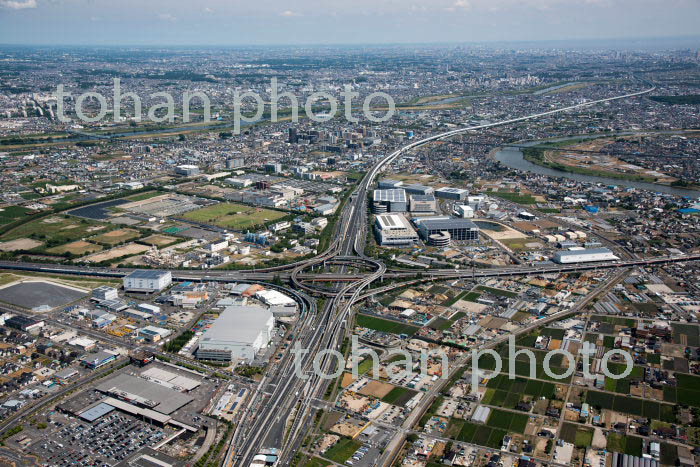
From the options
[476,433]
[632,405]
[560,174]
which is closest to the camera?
[476,433]

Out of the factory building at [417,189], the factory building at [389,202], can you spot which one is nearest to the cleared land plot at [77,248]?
the factory building at [389,202]

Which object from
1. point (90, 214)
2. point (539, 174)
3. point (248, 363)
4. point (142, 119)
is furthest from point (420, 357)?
point (142, 119)

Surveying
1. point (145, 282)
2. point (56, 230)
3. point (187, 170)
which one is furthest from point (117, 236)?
point (187, 170)

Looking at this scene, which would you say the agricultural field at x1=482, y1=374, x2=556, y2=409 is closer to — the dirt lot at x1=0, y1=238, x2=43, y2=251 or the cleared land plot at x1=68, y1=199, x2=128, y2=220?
the dirt lot at x1=0, y1=238, x2=43, y2=251

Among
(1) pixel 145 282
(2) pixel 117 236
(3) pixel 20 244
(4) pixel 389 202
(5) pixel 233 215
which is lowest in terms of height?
(3) pixel 20 244

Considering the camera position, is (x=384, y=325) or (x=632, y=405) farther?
(x=384, y=325)

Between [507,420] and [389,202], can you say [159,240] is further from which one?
[507,420]

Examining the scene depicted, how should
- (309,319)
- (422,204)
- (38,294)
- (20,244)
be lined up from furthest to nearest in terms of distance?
(422,204) → (20,244) → (38,294) → (309,319)
